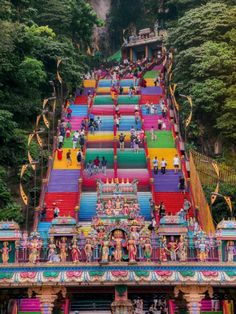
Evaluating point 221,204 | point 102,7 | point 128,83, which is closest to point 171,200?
point 221,204

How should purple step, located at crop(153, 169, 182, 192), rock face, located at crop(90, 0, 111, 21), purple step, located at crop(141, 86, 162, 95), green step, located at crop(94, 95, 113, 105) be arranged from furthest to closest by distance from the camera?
rock face, located at crop(90, 0, 111, 21), purple step, located at crop(141, 86, 162, 95), green step, located at crop(94, 95, 113, 105), purple step, located at crop(153, 169, 182, 192)

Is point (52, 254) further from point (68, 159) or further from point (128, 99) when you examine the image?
point (128, 99)

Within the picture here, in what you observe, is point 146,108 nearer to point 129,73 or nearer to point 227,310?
point 129,73

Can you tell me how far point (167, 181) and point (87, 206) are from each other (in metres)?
5.54

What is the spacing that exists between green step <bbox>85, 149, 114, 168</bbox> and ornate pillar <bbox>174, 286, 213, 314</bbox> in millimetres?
17251

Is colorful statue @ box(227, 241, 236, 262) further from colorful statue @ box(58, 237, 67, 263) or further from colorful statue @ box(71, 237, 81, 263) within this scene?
colorful statue @ box(58, 237, 67, 263)

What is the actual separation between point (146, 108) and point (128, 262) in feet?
91.1

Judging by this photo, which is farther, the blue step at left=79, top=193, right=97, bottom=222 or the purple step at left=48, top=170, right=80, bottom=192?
the purple step at left=48, top=170, right=80, bottom=192

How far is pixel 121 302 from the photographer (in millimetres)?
22938

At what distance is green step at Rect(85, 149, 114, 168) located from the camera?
40094 millimetres

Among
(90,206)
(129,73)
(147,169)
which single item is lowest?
(90,206)

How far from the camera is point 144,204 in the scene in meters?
34.2

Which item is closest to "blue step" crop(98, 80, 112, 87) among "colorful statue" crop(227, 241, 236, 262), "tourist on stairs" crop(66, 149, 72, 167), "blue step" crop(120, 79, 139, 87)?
"blue step" crop(120, 79, 139, 87)

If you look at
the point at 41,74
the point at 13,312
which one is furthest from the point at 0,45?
the point at 13,312
